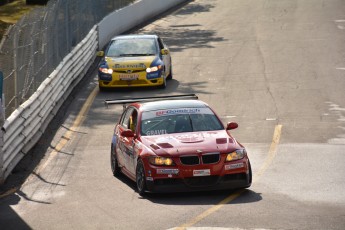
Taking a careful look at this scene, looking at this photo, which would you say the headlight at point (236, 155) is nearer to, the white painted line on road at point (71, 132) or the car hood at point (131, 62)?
the white painted line on road at point (71, 132)

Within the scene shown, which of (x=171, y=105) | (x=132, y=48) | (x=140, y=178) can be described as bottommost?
(x=132, y=48)

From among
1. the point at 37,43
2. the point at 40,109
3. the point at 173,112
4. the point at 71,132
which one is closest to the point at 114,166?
the point at 173,112

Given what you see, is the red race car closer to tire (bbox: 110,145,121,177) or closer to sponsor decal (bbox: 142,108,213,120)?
Result: sponsor decal (bbox: 142,108,213,120)

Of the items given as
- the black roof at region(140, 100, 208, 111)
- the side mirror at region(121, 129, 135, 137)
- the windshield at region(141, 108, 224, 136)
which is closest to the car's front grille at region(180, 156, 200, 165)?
the windshield at region(141, 108, 224, 136)

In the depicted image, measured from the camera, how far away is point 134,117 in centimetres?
1733

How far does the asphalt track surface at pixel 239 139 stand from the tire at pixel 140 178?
0.50 feet

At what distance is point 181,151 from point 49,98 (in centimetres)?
958

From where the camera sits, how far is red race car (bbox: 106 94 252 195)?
15.1m

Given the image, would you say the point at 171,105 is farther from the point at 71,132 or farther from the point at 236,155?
the point at 71,132

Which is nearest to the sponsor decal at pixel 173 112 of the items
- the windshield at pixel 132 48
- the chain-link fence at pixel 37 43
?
the chain-link fence at pixel 37 43

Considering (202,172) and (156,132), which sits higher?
(156,132)

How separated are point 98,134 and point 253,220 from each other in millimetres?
10124

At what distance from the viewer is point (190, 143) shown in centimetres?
1555

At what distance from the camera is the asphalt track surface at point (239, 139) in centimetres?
1373
